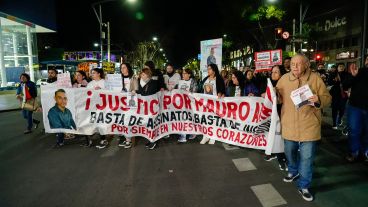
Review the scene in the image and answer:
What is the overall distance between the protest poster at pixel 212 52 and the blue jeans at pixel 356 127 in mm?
4235

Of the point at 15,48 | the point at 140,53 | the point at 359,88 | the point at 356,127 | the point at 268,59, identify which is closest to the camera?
the point at 359,88

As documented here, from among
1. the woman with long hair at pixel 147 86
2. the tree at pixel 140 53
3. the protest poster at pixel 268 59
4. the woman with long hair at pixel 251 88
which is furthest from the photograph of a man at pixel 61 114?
the tree at pixel 140 53

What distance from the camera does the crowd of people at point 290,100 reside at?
381 cm

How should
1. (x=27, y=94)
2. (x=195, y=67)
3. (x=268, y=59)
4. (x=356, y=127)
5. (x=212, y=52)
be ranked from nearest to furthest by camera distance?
(x=356, y=127)
(x=27, y=94)
(x=212, y=52)
(x=268, y=59)
(x=195, y=67)

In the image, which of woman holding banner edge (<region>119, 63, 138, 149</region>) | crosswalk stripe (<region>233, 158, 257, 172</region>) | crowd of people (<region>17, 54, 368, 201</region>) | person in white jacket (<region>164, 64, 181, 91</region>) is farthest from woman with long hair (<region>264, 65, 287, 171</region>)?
person in white jacket (<region>164, 64, 181, 91</region>)

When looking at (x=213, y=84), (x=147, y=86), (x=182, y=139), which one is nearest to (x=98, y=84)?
(x=147, y=86)

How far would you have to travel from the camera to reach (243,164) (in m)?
5.35

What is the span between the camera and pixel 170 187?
4344 millimetres

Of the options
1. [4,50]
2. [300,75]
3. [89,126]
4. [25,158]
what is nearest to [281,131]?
[300,75]

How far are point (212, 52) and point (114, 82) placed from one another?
3390 mm

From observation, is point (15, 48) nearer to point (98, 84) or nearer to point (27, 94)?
point (27, 94)

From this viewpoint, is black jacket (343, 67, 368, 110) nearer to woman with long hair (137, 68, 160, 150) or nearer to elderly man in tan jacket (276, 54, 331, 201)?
elderly man in tan jacket (276, 54, 331, 201)

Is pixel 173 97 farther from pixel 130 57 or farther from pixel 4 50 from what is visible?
pixel 130 57

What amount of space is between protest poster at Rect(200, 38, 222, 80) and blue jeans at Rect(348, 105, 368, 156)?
4235mm
